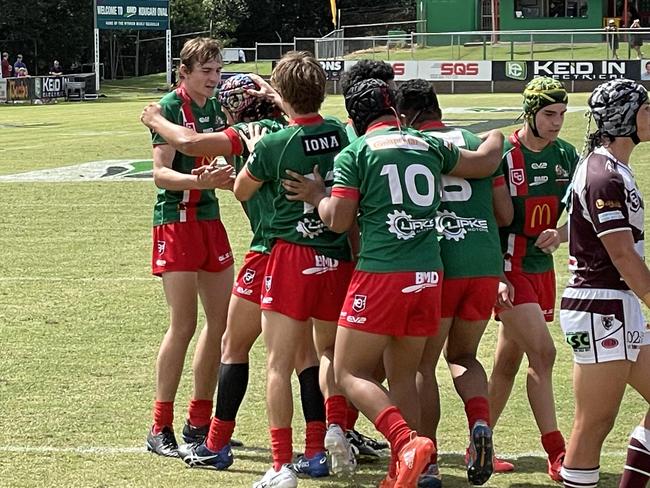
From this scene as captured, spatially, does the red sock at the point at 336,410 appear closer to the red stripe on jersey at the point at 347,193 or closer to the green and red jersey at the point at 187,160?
the red stripe on jersey at the point at 347,193

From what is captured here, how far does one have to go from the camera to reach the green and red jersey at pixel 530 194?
645 centimetres

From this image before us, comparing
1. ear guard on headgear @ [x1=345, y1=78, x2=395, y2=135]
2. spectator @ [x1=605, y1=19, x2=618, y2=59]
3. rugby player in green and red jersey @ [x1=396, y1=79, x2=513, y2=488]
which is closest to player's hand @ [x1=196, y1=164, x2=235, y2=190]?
ear guard on headgear @ [x1=345, y1=78, x2=395, y2=135]

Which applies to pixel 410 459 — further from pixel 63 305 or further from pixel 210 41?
pixel 63 305

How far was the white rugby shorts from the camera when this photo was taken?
5059 mm

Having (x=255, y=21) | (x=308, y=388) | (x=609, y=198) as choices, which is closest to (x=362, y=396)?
(x=308, y=388)

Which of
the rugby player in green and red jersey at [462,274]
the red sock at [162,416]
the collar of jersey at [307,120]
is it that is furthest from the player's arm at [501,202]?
the red sock at [162,416]

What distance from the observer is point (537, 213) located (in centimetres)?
650

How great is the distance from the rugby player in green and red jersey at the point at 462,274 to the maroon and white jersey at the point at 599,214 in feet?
2.86

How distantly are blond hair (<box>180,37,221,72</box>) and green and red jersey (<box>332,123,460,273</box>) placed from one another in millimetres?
1487

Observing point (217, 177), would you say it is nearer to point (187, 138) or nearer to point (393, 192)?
point (187, 138)

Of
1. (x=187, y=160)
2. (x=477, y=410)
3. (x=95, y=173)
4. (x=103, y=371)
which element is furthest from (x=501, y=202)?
(x=95, y=173)

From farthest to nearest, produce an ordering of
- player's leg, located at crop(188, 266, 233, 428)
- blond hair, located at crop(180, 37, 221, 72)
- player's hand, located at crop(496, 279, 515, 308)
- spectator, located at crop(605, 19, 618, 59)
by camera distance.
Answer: spectator, located at crop(605, 19, 618, 59)
player's leg, located at crop(188, 266, 233, 428)
blond hair, located at crop(180, 37, 221, 72)
player's hand, located at crop(496, 279, 515, 308)

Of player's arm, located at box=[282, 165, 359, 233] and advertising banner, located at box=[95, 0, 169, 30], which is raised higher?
advertising banner, located at box=[95, 0, 169, 30]

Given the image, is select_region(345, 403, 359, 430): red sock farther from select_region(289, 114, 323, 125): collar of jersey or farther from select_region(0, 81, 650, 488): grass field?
select_region(289, 114, 323, 125): collar of jersey
